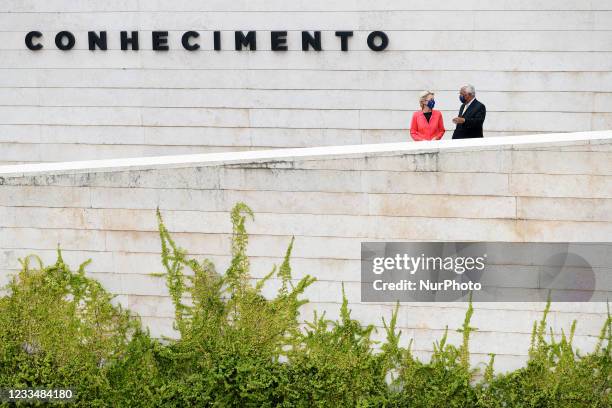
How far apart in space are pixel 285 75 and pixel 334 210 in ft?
13.3

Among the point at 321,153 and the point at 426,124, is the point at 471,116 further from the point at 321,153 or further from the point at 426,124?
the point at 321,153

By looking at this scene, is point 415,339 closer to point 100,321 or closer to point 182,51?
point 100,321

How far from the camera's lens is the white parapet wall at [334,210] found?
390 inches

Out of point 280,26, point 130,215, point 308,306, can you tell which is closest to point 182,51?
point 280,26

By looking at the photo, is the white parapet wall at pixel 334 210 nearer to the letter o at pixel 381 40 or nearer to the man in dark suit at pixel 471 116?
the man in dark suit at pixel 471 116

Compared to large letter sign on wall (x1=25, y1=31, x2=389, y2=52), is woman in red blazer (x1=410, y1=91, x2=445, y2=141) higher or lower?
lower

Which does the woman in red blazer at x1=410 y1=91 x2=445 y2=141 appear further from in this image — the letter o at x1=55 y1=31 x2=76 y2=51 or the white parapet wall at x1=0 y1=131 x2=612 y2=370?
the letter o at x1=55 y1=31 x2=76 y2=51

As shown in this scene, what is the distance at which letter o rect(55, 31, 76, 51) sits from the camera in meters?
14.4

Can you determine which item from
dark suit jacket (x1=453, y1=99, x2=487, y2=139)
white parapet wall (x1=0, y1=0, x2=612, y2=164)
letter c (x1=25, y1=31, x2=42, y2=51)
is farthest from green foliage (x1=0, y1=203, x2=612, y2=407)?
letter c (x1=25, y1=31, x2=42, y2=51)

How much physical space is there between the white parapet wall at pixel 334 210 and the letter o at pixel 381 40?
142 inches

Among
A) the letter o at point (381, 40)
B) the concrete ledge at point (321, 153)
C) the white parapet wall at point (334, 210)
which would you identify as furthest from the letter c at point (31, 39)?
the letter o at point (381, 40)

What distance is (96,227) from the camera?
1084 centimetres

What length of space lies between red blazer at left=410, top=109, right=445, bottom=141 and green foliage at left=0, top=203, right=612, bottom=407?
9.24ft

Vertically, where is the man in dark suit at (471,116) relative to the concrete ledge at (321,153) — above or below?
above
